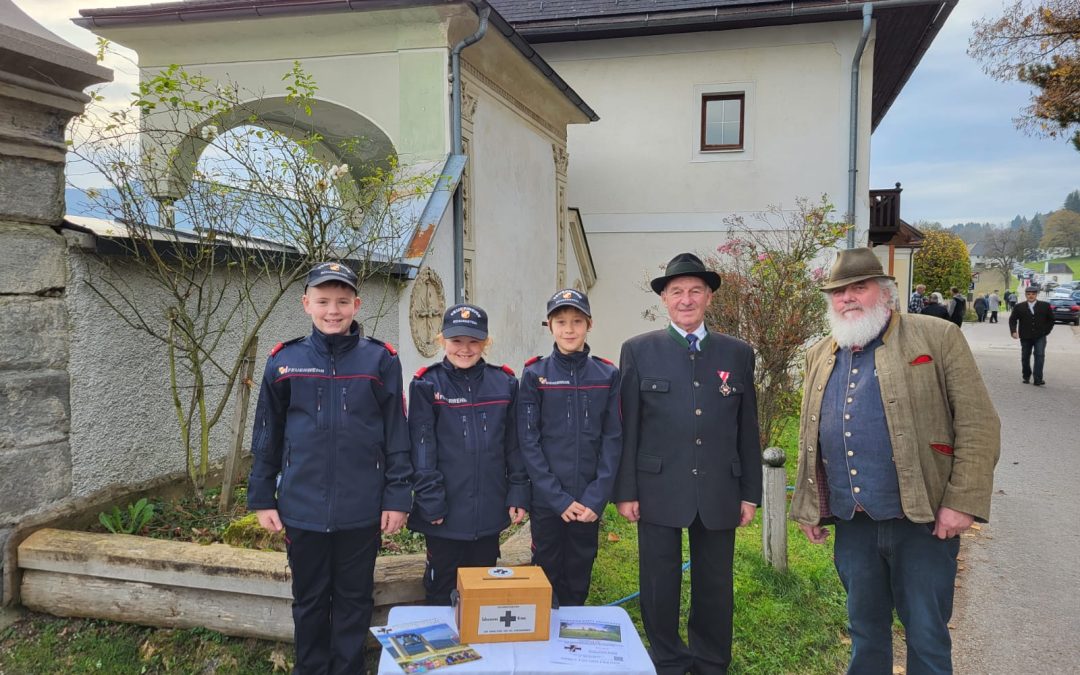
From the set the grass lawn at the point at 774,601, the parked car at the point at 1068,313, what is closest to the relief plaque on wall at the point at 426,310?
the grass lawn at the point at 774,601

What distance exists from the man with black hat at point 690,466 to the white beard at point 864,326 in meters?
0.50

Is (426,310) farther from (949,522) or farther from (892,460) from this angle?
(949,522)

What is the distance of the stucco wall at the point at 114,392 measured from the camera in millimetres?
3832

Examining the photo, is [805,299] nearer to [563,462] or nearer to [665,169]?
[563,462]

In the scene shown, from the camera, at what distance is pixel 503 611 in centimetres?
262

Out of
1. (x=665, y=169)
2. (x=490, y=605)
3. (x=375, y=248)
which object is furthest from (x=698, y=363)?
(x=665, y=169)

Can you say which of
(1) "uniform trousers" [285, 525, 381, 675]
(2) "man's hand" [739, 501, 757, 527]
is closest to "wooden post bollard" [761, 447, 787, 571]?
(2) "man's hand" [739, 501, 757, 527]

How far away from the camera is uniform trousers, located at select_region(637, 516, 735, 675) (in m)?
3.36

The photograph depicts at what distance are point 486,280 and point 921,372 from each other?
6.72 meters

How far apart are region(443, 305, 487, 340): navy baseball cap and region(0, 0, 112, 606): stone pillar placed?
2.04 metres

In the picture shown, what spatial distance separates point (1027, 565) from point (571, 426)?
3.89m

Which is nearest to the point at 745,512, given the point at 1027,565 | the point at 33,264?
the point at 1027,565

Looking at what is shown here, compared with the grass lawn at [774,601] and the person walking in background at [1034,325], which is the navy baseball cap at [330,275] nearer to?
the grass lawn at [774,601]

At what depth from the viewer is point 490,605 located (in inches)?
103
